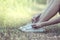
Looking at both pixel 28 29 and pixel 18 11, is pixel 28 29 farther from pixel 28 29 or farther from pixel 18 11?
pixel 18 11

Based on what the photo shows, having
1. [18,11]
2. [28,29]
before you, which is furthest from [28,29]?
[18,11]

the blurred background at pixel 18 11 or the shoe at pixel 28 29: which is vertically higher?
the blurred background at pixel 18 11

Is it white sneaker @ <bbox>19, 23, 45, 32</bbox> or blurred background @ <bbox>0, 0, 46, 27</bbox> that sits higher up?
blurred background @ <bbox>0, 0, 46, 27</bbox>

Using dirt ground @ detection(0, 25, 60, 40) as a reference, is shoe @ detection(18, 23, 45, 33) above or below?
above

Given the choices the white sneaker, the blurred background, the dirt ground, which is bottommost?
the dirt ground

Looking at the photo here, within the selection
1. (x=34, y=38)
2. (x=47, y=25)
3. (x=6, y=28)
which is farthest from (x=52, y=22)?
(x=6, y=28)

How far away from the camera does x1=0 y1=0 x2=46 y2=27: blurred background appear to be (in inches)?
55.6

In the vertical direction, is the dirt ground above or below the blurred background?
below

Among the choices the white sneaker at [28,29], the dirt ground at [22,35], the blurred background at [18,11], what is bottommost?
the dirt ground at [22,35]

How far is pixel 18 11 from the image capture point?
1429mm

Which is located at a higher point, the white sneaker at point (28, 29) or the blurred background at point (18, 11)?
the blurred background at point (18, 11)

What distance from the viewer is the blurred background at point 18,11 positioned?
4.64ft

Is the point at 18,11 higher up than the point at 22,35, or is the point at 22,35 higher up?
the point at 18,11

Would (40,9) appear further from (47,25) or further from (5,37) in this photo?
(5,37)
